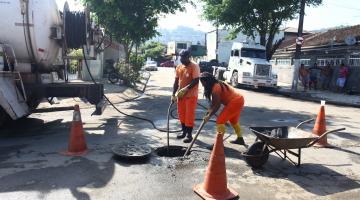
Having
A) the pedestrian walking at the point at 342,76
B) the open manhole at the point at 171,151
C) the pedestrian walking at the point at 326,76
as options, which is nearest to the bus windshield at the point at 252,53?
the pedestrian walking at the point at 326,76

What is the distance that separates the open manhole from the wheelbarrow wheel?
1426mm

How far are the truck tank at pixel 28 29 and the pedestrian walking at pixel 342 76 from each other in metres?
17.0

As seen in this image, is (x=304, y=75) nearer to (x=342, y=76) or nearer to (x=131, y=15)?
(x=342, y=76)

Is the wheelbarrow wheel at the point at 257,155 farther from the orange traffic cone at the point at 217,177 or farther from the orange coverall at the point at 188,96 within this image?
the orange coverall at the point at 188,96

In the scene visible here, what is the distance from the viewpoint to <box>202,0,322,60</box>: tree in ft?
83.2

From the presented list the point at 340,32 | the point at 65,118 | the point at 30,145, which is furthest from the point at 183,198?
the point at 340,32

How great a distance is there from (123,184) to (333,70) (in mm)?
20765

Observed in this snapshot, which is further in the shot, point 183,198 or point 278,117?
point 278,117

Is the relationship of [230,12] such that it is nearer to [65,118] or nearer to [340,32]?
[340,32]

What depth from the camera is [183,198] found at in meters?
4.97

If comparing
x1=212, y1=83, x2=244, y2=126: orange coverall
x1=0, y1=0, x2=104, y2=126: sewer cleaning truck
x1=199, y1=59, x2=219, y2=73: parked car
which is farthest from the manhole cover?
x1=199, y1=59, x2=219, y2=73: parked car

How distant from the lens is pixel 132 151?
22.3 feet

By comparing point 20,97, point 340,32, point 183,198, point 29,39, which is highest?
point 340,32

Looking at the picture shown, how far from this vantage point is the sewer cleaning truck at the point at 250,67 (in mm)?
22594
